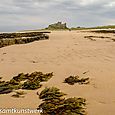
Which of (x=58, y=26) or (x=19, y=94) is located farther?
(x=58, y=26)

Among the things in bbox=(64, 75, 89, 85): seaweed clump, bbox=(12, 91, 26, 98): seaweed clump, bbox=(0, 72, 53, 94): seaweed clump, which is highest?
bbox=(64, 75, 89, 85): seaweed clump

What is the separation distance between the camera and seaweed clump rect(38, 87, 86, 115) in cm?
548

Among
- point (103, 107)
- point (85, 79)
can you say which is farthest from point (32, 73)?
point (103, 107)

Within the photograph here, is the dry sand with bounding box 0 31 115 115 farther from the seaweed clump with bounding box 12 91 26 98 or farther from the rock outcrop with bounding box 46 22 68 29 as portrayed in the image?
the rock outcrop with bounding box 46 22 68 29

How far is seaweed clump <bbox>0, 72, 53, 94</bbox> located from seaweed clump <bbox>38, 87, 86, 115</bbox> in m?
0.74

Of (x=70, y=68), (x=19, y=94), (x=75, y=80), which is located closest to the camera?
(x=19, y=94)

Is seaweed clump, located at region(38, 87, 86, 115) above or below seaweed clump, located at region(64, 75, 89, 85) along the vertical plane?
below

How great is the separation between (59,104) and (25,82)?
5.66ft

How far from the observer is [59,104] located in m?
5.84

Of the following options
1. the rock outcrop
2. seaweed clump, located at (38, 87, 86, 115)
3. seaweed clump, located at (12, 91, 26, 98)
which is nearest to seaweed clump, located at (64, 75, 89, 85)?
seaweed clump, located at (38, 87, 86, 115)

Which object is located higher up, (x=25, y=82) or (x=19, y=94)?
(x=25, y=82)

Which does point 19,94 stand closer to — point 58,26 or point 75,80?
point 75,80

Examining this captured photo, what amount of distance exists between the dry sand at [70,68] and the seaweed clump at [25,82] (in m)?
0.23

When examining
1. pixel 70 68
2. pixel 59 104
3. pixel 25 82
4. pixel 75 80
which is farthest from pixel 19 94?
pixel 70 68
